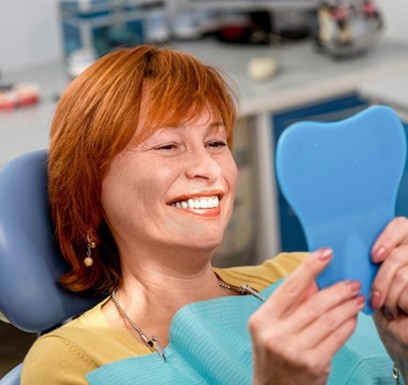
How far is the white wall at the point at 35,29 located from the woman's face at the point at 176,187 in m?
1.90

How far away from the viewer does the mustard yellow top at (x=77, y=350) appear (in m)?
1.44

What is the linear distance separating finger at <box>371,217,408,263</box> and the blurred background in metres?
1.17

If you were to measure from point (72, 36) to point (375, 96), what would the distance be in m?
1.14

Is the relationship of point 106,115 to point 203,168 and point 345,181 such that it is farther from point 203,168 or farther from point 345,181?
point 345,181

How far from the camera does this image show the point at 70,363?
1458 millimetres

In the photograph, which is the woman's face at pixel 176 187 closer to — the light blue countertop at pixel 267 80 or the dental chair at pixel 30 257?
the dental chair at pixel 30 257

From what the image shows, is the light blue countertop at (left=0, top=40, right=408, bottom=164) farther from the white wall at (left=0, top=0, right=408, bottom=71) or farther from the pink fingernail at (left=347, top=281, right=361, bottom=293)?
the pink fingernail at (left=347, top=281, right=361, bottom=293)

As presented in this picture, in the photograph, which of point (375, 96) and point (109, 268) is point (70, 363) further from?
point (375, 96)

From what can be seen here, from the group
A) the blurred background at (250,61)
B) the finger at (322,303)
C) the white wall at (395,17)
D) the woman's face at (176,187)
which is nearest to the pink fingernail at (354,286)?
the finger at (322,303)

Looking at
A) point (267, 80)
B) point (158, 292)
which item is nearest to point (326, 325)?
point (158, 292)

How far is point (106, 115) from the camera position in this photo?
1505 millimetres

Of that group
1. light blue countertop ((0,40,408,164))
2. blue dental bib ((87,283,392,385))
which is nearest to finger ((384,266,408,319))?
blue dental bib ((87,283,392,385))

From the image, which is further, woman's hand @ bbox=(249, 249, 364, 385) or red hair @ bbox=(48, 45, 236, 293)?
red hair @ bbox=(48, 45, 236, 293)

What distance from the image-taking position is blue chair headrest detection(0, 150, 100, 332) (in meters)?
1.62
